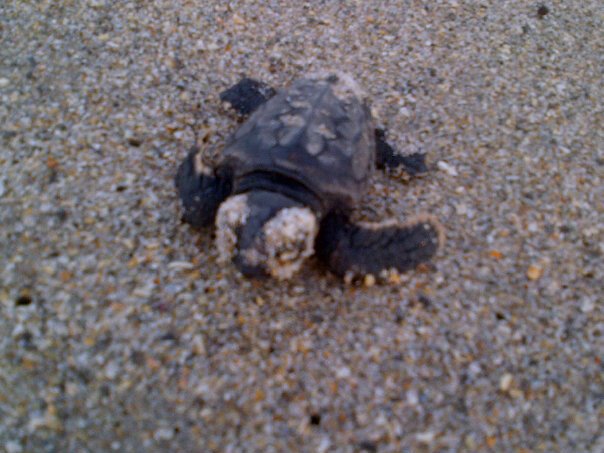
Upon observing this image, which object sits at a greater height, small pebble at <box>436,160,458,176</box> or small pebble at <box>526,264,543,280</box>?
small pebble at <box>436,160,458,176</box>

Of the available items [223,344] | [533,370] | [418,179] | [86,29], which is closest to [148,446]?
[223,344]

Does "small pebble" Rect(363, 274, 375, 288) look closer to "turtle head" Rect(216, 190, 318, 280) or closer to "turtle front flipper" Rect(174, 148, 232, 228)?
"turtle head" Rect(216, 190, 318, 280)

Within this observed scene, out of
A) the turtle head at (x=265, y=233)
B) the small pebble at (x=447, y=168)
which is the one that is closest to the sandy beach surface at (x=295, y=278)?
the small pebble at (x=447, y=168)

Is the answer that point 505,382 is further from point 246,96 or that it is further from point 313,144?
point 246,96

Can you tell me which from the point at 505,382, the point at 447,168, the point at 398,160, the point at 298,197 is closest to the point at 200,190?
the point at 298,197

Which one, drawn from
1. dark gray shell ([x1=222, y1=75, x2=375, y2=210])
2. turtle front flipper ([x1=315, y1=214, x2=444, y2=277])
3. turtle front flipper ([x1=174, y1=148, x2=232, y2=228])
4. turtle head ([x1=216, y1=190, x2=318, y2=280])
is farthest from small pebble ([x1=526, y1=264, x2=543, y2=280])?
turtle front flipper ([x1=174, y1=148, x2=232, y2=228])

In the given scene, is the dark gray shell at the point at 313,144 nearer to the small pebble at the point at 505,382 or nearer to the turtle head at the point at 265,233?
the turtle head at the point at 265,233

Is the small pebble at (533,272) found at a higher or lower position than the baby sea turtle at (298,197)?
lower
